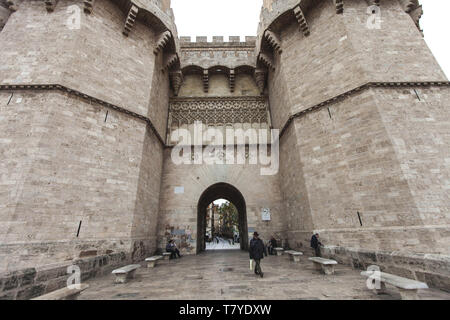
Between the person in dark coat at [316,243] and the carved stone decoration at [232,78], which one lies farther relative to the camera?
the carved stone decoration at [232,78]

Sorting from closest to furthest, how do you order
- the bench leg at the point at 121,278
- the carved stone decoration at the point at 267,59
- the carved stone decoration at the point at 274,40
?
the bench leg at the point at 121,278
the carved stone decoration at the point at 274,40
the carved stone decoration at the point at 267,59

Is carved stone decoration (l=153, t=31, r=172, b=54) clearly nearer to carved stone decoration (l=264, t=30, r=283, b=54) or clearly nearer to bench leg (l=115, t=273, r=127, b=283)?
carved stone decoration (l=264, t=30, r=283, b=54)

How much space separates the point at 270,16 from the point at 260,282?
11540 millimetres

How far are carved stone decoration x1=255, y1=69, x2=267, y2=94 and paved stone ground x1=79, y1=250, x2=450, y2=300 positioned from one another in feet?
33.0

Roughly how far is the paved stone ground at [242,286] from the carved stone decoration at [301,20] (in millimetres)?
9797

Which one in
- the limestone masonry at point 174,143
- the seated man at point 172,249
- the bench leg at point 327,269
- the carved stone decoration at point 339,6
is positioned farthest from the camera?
the seated man at point 172,249

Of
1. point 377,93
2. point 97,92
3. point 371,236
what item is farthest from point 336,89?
point 97,92

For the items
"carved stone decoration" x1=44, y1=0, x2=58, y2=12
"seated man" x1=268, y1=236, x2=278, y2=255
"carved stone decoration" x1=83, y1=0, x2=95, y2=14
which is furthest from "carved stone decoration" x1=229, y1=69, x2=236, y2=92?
"seated man" x1=268, y1=236, x2=278, y2=255

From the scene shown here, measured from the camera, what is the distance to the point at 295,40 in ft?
30.5

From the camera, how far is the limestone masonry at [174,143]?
521 cm

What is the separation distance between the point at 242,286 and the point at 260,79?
11046 mm

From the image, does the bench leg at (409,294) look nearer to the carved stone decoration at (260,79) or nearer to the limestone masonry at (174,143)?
the limestone masonry at (174,143)

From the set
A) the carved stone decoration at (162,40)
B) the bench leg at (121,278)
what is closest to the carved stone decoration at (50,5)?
the carved stone decoration at (162,40)

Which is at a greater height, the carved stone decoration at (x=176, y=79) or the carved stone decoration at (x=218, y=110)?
the carved stone decoration at (x=176, y=79)
